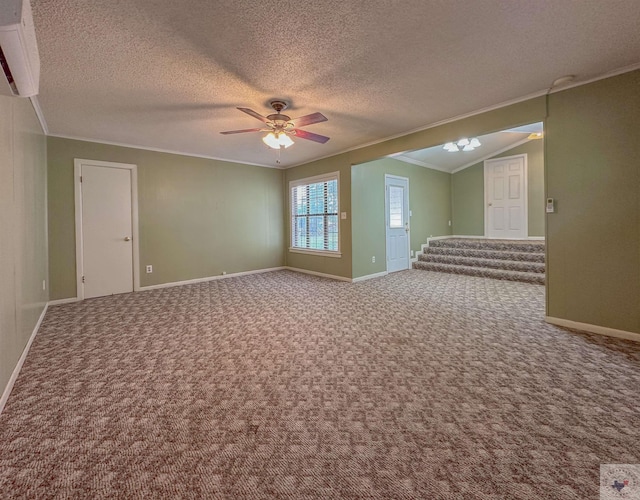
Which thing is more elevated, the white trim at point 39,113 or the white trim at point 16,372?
the white trim at point 39,113

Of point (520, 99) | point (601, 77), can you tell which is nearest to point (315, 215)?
point (520, 99)

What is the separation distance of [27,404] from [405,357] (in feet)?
8.78

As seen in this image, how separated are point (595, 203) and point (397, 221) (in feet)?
13.1

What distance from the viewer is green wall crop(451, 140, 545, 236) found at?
7.22 meters

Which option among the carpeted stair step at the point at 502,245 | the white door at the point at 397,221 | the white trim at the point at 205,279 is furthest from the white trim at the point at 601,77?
the white trim at the point at 205,279

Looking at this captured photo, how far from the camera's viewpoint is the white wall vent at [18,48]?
115 cm

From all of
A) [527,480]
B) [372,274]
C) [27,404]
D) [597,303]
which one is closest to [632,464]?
[527,480]

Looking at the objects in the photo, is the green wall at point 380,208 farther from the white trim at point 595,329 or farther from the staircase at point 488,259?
the white trim at point 595,329

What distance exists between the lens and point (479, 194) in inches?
322

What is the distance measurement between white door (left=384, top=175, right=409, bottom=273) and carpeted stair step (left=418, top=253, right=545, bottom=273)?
0.70 m

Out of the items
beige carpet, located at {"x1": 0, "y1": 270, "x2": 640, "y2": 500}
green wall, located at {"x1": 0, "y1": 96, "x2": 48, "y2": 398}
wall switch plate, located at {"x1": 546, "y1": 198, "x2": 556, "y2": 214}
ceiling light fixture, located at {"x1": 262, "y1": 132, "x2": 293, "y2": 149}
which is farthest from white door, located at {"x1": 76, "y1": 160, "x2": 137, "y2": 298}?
wall switch plate, located at {"x1": 546, "y1": 198, "x2": 556, "y2": 214}

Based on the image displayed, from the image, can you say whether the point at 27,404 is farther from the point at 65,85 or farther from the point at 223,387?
the point at 65,85

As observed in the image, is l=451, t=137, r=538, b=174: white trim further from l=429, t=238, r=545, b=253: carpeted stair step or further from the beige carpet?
the beige carpet

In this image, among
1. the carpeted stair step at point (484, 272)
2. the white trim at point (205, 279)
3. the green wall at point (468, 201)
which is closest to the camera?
the white trim at point (205, 279)
